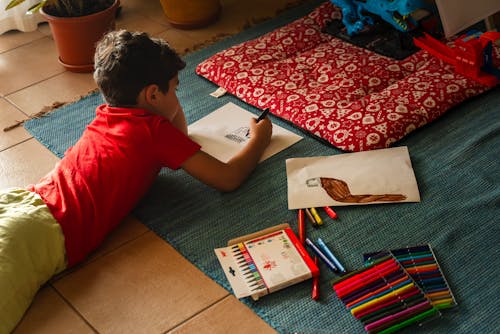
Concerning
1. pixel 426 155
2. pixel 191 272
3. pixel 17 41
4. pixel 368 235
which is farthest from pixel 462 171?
pixel 17 41

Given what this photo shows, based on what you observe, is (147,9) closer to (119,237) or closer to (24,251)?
(119,237)

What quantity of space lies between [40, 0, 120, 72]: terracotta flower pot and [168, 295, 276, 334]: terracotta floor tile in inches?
48.4

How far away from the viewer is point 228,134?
1.89 m

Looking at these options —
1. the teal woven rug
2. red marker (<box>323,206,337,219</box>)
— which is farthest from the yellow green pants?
red marker (<box>323,206,337,219</box>)

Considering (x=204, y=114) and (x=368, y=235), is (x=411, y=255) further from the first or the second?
(x=204, y=114)

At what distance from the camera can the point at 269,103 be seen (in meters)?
1.99

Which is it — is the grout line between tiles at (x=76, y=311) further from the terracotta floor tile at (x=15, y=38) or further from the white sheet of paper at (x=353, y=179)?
the terracotta floor tile at (x=15, y=38)

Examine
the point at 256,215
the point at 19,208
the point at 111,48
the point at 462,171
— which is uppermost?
the point at 111,48

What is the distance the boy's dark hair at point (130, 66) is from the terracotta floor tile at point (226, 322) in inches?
21.9

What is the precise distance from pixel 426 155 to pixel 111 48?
85 centimetres

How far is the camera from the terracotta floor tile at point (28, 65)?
2.38m

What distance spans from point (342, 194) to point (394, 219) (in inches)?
5.7

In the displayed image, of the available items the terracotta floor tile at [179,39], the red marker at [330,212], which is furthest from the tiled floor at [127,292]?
the terracotta floor tile at [179,39]

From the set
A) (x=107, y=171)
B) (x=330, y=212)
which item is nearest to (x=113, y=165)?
(x=107, y=171)
